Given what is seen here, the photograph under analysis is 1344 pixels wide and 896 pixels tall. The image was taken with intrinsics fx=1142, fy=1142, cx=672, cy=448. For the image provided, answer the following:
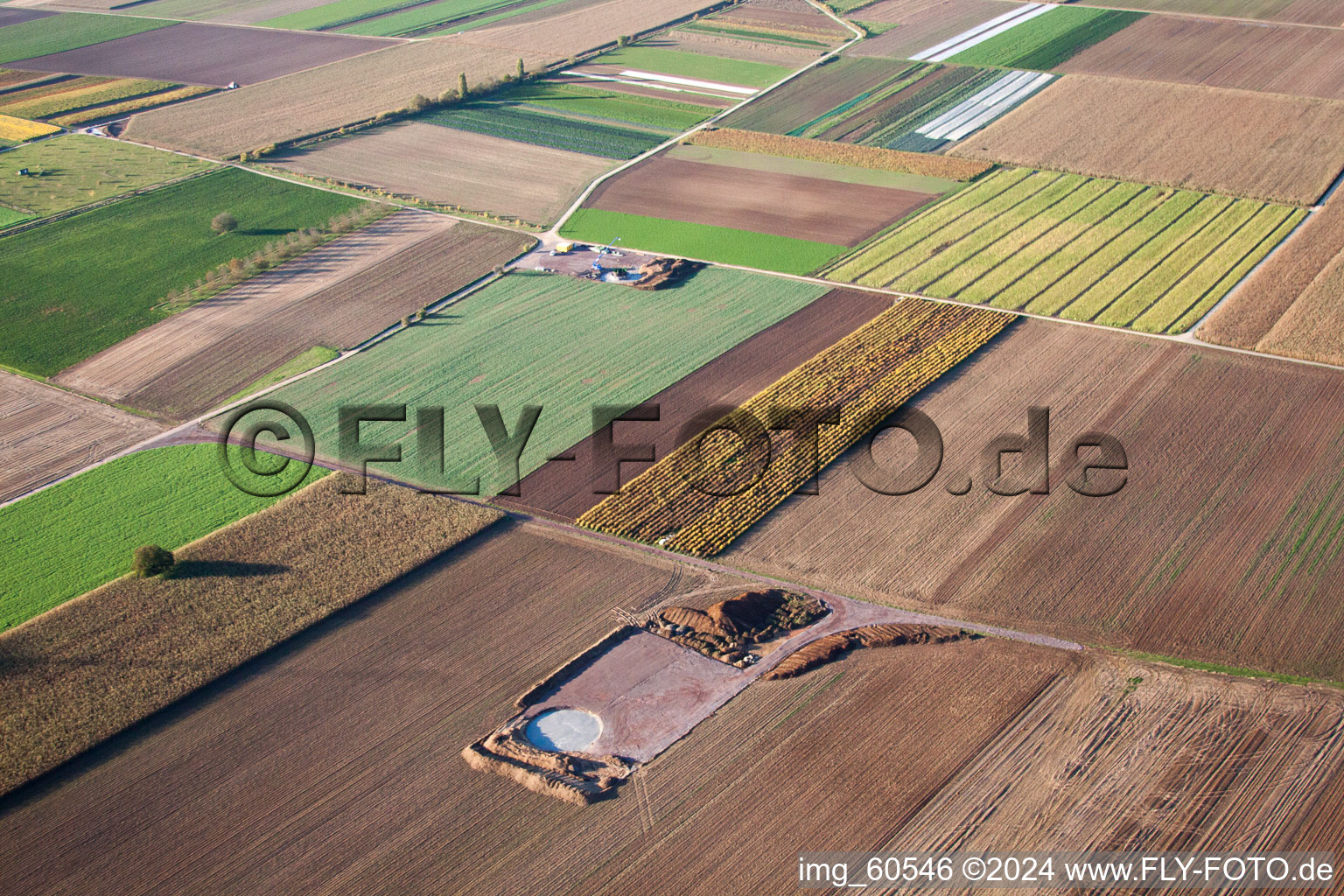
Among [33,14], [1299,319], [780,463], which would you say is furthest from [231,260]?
[33,14]

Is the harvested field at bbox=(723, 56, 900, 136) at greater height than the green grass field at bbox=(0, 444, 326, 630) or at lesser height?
greater

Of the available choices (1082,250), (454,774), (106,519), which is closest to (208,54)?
(106,519)

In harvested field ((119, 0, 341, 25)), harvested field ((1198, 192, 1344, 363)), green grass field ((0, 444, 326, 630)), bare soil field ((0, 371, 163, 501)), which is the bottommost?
green grass field ((0, 444, 326, 630))

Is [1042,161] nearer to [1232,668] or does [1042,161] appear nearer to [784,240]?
[784,240]

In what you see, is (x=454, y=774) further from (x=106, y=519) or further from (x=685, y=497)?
(x=106, y=519)

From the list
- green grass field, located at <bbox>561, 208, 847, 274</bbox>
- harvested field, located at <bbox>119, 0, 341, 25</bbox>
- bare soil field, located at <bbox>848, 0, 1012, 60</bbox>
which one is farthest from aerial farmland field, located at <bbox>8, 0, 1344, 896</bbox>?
harvested field, located at <bbox>119, 0, 341, 25</bbox>

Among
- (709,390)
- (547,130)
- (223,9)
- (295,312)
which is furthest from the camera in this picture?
(223,9)

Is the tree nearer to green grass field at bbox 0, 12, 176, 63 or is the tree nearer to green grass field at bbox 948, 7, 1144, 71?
green grass field at bbox 948, 7, 1144, 71
